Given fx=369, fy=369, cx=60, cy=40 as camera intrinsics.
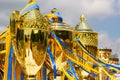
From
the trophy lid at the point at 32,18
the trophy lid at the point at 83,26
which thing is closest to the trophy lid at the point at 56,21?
the trophy lid at the point at 32,18

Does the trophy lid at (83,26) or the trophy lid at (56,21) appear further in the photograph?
the trophy lid at (83,26)

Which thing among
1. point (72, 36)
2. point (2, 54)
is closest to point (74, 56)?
point (72, 36)

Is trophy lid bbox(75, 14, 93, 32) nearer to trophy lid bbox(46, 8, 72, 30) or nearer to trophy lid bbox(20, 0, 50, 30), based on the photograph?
trophy lid bbox(46, 8, 72, 30)

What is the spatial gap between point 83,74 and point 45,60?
12.3ft

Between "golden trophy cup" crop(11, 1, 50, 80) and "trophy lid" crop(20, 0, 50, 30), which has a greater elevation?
"trophy lid" crop(20, 0, 50, 30)

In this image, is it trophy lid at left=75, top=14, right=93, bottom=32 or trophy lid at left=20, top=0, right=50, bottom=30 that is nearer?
trophy lid at left=20, top=0, right=50, bottom=30

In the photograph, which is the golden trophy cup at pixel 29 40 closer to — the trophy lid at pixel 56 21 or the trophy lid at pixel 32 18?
the trophy lid at pixel 32 18

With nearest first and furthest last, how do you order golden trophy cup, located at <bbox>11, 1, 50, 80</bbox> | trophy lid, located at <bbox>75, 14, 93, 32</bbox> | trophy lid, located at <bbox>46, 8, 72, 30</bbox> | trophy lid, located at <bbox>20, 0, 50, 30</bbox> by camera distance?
1. golden trophy cup, located at <bbox>11, 1, 50, 80</bbox>
2. trophy lid, located at <bbox>20, 0, 50, 30</bbox>
3. trophy lid, located at <bbox>46, 8, 72, 30</bbox>
4. trophy lid, located at <bbox>75, 14, 93, 32</bbox>

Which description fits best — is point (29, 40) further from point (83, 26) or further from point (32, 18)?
point (83, 26)

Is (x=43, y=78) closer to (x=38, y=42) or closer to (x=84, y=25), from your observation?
(x=38, y=42)

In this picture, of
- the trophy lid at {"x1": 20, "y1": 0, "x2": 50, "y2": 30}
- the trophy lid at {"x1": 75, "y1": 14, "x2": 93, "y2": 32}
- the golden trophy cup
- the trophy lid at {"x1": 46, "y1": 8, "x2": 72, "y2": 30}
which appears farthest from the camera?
the trophy lid at {"x1": 75, "y1": 14, "x2": 93, "y2": 32}

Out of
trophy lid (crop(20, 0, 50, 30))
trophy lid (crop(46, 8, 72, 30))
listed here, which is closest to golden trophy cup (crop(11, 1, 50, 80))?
trophy lid (crop(20, 0, 50, 30))

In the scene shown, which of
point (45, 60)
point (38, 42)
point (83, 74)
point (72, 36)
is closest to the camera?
point (38, 42)

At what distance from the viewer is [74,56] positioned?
10.8 metres
